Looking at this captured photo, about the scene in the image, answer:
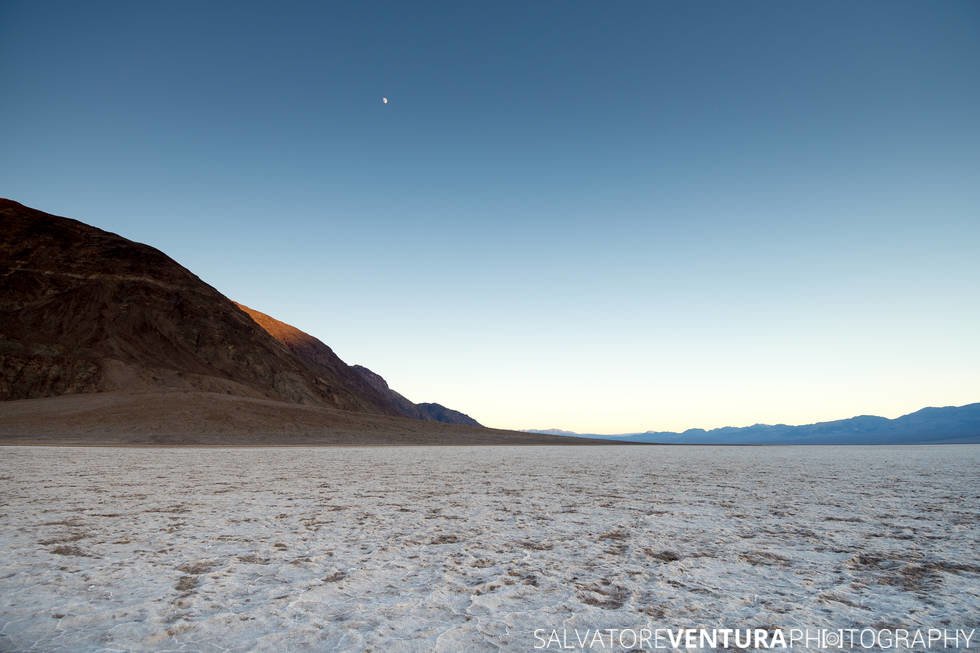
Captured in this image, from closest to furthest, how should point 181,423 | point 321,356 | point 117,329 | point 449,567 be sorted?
1. point 449,567
2. point 181,423
3. point 117,329
4. point 321,356

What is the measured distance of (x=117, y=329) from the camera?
180 feet

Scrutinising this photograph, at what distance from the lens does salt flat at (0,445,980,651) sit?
3.04m

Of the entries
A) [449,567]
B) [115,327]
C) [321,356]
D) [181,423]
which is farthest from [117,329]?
[449,567]

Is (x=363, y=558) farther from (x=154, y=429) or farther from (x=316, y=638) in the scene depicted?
(x=154, y=429)

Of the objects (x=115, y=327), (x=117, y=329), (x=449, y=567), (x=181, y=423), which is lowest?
(x=449, y=567)

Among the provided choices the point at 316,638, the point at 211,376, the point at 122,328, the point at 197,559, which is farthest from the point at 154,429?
the point at 316,638

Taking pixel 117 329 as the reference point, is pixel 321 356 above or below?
above

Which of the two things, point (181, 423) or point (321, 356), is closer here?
point (181, 423)

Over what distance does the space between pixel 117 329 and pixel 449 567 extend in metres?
63.8

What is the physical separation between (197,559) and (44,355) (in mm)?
58985

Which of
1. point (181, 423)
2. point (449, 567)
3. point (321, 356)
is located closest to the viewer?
point (449, 567)

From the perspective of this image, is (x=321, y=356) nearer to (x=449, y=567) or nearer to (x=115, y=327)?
(x=115, y=327)

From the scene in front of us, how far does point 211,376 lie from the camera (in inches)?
2144

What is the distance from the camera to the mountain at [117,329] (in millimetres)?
47938
